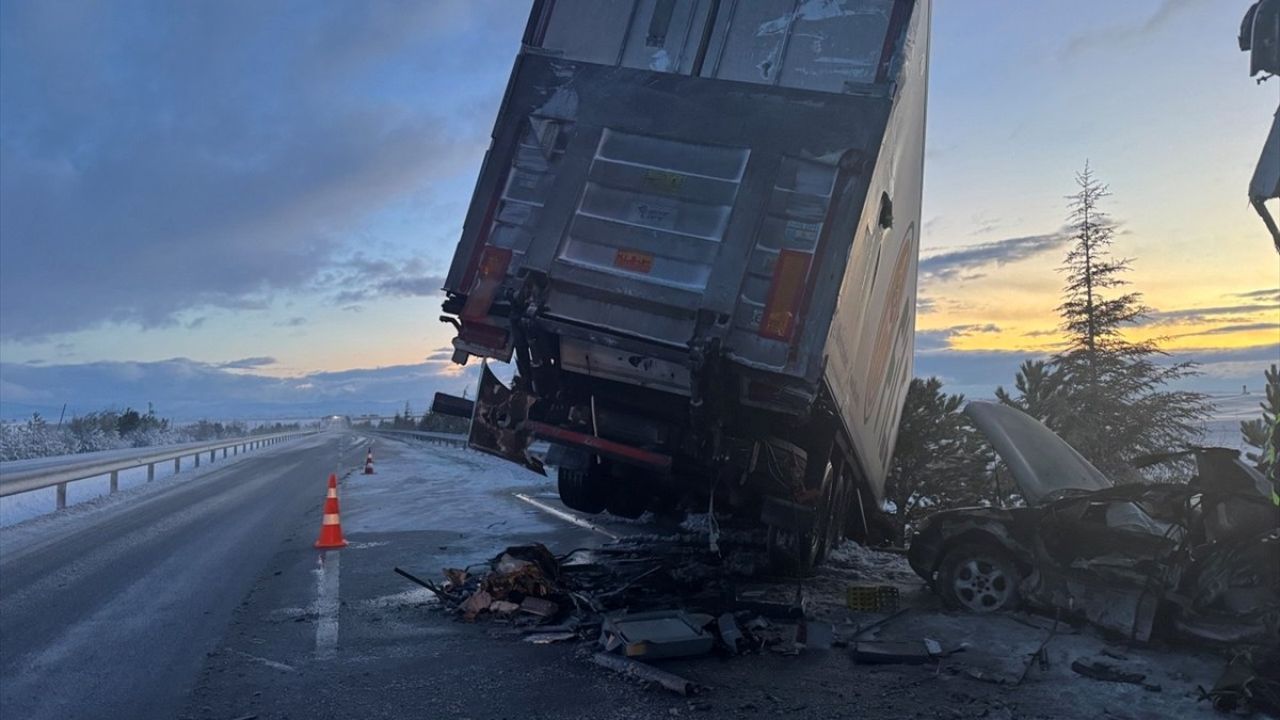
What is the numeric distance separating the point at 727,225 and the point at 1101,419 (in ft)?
47.8

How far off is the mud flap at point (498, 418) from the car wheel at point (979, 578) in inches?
131

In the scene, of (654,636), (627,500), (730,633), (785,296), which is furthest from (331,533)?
(785,296)

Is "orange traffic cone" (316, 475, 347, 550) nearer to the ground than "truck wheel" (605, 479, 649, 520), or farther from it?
nearer to the ground

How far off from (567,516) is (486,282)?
6.91 metres

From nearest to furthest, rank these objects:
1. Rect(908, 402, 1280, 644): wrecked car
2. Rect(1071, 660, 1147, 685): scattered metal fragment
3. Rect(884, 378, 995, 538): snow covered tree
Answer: Rect(1071, 660, 1147, 685): scattered metal fragment < Rect(908, 402, 1280, 644): wrecked car < Rect(884, 378, 995, 538): snow covered tree

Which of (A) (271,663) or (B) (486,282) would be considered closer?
(A) (271,663)

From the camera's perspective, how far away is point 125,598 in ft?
23.7

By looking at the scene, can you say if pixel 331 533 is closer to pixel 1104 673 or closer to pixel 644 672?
pixel 644 672

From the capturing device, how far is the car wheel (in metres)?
6.18

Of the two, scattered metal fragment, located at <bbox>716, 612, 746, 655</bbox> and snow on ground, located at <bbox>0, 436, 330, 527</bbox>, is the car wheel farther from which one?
snow on ground, located at <bbox>0, 436, 330, 527</bbox>

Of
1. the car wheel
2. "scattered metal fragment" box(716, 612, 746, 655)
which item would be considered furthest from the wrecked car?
"scattered metal fragment" box(716, 612, 746, 655)

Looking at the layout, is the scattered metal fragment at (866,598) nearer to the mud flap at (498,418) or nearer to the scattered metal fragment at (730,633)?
the scattered metal fragment at (730,633)

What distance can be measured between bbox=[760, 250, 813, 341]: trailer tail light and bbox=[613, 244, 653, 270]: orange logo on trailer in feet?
2.63

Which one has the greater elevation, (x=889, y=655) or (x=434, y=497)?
(x=889, y=655)
